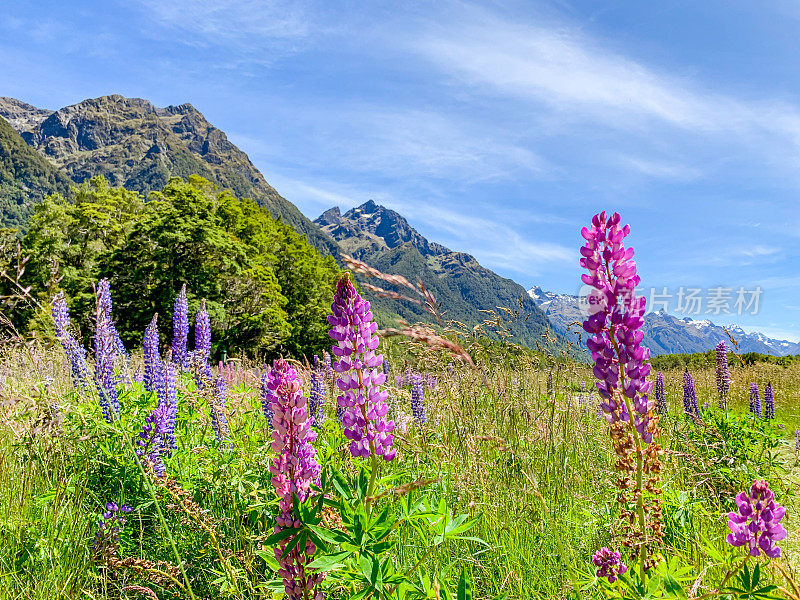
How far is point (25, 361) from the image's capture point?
6.63m

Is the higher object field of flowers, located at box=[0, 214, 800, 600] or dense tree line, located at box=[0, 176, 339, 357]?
dense tree line, located at box=[0, 176, 339, 357]

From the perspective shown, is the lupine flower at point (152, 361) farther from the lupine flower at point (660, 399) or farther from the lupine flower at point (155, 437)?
the lupine flower at point (660, 399)

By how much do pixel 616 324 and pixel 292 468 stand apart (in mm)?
1152

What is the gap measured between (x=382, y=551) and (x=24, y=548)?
2863mm

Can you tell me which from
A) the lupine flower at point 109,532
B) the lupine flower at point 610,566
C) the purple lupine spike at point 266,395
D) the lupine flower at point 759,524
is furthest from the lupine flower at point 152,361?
the lupine flower at point 759,524

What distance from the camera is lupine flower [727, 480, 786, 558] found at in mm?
1611

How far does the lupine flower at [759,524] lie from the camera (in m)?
1.61

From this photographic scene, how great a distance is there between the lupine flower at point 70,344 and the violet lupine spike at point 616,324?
3.96 m

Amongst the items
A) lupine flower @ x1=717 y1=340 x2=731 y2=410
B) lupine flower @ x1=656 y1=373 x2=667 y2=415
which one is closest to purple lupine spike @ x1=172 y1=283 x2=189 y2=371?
lupine flower @ x1=656 y1=373 x2=667 y2=415

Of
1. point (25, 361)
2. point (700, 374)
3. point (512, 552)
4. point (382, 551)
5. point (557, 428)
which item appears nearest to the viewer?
point (382, 551)

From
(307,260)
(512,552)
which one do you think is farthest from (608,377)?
(307,260)

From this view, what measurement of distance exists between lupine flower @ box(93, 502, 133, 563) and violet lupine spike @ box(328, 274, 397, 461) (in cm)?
193

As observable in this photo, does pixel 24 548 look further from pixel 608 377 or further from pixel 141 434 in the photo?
pixel 608 377

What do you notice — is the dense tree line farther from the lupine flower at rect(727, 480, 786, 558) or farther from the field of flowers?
the lupine flower at rect(727, 480, 786, 558)
